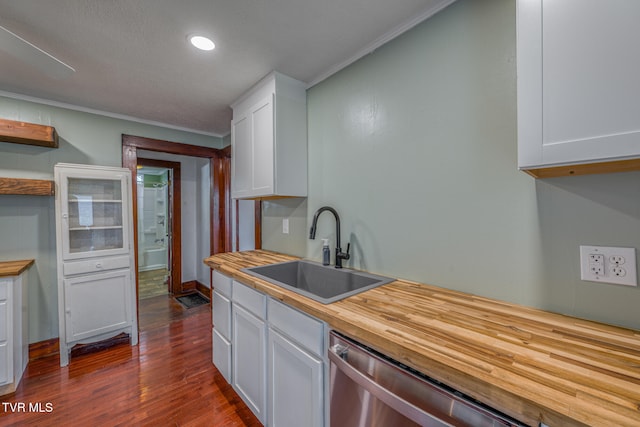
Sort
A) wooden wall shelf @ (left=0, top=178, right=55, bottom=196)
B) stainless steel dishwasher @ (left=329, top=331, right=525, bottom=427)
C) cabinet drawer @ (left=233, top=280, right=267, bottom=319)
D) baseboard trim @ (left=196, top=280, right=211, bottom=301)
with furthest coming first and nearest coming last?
baseboard trim @ (left=196, top=280, right=211, bottom=301), wooden wall shelf @ (left=0, top=178, right=55, bottom=196), cabinet drawer @ (left=233, top=280, right=267, bottom=319), stainless steel dishwasher @ (left=329, top=331, right=525, bottom=427)

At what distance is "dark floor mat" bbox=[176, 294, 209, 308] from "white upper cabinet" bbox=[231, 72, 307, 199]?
2156mm

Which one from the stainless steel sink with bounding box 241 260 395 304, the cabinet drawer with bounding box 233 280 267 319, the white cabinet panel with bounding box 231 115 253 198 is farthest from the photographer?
the white cabinet panel with bounding box 231 115 253 198

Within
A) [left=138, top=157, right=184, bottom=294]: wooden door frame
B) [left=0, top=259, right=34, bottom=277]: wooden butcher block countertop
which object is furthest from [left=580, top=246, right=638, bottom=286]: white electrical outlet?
[left=138, top=157, right=184, bottom=294]: wooden door frame

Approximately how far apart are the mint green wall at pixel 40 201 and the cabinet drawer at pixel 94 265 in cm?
31

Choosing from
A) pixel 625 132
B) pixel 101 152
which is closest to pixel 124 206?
pixel 101 152

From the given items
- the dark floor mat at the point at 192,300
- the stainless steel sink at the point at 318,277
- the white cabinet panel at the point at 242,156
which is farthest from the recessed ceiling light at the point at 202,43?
the dark floor mat at the point at 192,300

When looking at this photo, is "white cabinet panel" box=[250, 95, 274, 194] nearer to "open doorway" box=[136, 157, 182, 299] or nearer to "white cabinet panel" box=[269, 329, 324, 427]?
"white cabinet panel" box=[269, 329, 324, 427]

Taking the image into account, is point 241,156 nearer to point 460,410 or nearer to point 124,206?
point 124,206

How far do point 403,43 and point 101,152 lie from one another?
2.82 m

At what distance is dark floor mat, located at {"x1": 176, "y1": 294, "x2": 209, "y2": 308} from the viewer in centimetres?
349

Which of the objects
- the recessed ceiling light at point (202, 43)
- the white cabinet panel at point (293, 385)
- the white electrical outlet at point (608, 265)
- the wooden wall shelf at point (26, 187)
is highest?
the recessed ceiling light at point (202, 43)

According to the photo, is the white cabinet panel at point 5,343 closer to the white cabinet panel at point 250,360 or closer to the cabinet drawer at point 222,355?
the cabinet drawer at point 222,355

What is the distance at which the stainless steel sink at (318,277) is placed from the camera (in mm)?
1520

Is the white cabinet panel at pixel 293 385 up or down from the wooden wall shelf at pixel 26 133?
down
